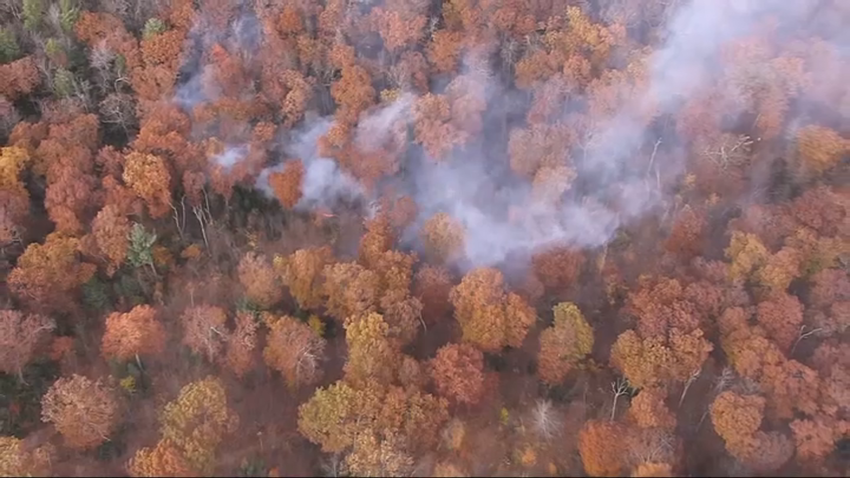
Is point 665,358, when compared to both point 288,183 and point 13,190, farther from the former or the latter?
point 13,190

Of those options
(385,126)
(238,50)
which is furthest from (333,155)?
(238,50)

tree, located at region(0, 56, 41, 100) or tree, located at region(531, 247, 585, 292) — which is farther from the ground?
tree, located at region(0, 56, 41, 100)

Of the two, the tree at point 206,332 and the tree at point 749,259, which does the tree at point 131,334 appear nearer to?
the tree at point 206,332

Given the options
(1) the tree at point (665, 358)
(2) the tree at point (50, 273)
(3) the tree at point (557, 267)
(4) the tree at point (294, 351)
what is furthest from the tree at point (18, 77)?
(1) the tree at point (665, 358)

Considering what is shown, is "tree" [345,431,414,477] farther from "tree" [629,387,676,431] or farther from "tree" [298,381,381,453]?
"tree" [629,387,676,431]

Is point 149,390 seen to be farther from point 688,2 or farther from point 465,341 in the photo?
point 688,2

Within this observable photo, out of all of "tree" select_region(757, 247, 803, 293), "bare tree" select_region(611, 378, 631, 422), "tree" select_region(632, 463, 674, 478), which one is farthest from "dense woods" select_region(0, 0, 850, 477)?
"tree" select_region(632, 463, 674, 478)

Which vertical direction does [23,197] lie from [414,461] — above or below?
above
